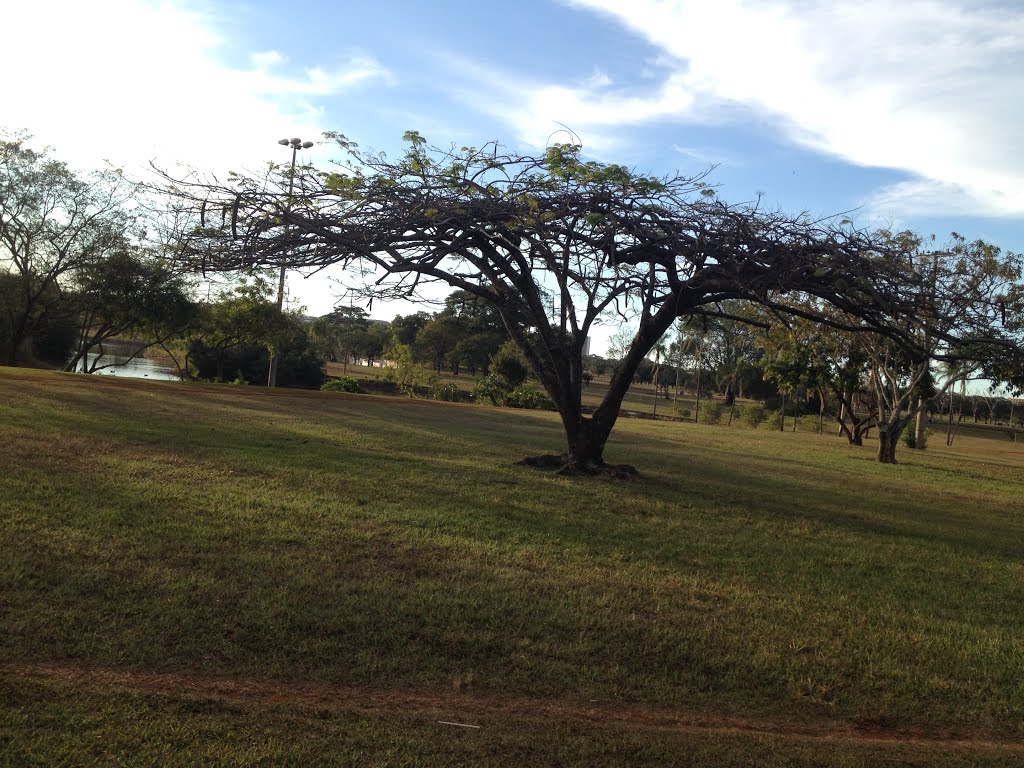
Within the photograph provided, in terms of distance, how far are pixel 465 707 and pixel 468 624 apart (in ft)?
3.24

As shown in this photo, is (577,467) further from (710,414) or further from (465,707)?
(710,414)

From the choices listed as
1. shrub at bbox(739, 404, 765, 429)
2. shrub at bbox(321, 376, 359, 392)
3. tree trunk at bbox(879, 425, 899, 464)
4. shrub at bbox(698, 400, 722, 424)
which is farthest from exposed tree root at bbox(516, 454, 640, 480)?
shrub at bbox(739, 404, 765, 429)

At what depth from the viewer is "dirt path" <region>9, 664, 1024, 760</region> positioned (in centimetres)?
369

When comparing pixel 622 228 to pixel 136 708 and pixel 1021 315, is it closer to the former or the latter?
pixel 136 708

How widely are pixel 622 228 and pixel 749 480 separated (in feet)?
19.7

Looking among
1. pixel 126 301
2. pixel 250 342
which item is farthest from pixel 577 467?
pixel 250 342

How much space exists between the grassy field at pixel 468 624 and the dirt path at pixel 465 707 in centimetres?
2

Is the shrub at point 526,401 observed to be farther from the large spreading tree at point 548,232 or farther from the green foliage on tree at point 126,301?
the large spreading tree at point 548,232

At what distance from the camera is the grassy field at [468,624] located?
3510mm

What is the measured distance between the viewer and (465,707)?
12.4ft

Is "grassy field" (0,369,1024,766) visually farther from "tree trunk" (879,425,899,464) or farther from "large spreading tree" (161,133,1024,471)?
"tree trunk" (879,425,899,464)

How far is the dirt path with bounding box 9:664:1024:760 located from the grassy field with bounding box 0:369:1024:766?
2 cm

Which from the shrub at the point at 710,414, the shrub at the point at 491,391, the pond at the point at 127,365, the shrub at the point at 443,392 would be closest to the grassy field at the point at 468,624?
the shrub at the point at 491,391

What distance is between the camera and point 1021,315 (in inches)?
670
